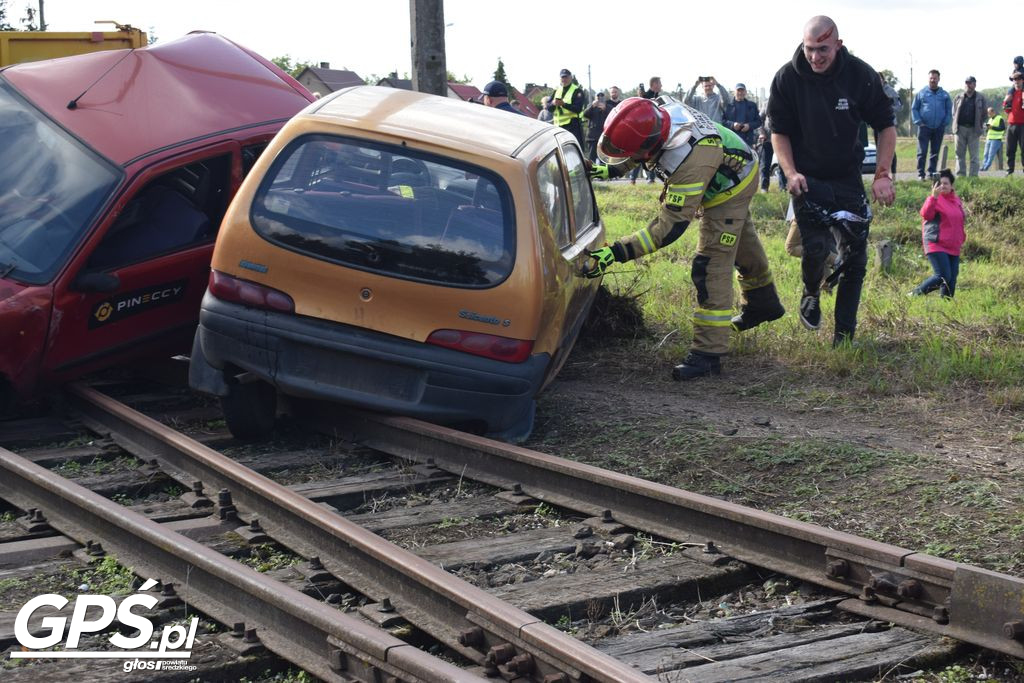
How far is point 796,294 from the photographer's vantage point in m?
12.1

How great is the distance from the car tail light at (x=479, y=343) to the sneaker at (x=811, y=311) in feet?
11.3

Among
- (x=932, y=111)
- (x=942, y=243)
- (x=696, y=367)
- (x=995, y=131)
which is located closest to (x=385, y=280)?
(x=696, y=367)

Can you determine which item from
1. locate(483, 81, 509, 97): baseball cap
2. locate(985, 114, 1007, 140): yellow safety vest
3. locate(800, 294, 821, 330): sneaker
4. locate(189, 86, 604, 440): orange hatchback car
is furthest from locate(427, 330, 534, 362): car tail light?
locate(985, 114, 1007, 140): yellow safety vest

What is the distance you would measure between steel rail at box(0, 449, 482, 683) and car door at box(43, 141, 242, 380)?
1434 mm

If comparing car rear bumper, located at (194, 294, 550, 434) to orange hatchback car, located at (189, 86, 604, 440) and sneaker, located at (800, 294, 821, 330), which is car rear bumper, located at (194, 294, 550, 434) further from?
sneaker, located at (800, 294, 821, 330)

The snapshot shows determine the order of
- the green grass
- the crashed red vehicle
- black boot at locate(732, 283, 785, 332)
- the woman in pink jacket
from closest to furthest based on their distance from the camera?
the crashed red vehicle < the green grass < black boot at locate(732, 283, 785, 332) < the woman in pink jacket

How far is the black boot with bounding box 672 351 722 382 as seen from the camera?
8.48m

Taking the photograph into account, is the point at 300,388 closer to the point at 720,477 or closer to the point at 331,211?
the point at 331,211

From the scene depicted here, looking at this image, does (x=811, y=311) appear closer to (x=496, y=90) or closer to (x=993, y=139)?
(x=496, y=90)

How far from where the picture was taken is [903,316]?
978 cm

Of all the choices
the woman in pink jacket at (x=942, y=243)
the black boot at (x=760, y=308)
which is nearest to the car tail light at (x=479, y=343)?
the black boot at (x=760, y=308)

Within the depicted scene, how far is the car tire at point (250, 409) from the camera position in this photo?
6.71m

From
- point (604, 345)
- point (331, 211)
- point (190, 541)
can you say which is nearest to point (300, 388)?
point (331, 211)

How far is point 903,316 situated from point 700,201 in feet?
8.72
